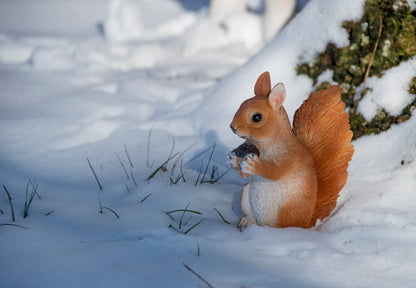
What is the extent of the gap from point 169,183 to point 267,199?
1.84ft

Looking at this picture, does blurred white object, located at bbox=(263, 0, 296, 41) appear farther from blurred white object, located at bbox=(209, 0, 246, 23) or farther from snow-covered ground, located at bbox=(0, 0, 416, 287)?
snow-covered ground, located at bbox=(0, 0, 416, 287)

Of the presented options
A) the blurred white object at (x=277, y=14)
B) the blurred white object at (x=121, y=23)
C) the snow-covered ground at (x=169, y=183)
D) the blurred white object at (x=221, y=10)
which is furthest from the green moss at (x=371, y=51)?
the blurred white object at (x=121, y=23)

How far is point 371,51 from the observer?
2.17m

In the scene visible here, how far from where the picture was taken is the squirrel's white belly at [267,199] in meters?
1.55

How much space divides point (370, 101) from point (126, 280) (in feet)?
4.72

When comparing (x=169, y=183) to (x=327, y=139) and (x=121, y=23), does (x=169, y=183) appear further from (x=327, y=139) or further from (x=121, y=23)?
(x=121, y=23)

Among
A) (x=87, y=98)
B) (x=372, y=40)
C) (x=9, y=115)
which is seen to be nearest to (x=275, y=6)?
(x=87, y=98)

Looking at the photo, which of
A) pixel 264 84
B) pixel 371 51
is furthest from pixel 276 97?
pixel 371 51

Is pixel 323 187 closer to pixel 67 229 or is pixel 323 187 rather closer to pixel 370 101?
pixel 370 101

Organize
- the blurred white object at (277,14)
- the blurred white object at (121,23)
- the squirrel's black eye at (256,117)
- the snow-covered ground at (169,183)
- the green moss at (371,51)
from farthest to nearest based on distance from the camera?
the blurred white object at (121,23) < the blurred white object at (277,14) < the green moss at (371,51) < the squirrel's black eye at (256,117) < the snow-covered ground at (169,183)

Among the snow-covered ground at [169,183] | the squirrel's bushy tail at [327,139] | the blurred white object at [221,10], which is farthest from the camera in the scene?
the blurred white object at [221,10]

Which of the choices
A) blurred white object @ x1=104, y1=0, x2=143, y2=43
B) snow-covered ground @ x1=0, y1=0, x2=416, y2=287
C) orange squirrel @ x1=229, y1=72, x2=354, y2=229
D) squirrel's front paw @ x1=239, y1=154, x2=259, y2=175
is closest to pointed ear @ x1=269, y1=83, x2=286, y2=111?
orange squirrel @ x1=229, y1=72, x2=354, y2=229

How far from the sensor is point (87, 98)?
334 cm

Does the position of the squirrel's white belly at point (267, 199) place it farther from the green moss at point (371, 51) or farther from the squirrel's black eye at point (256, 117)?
the green moss at point (371, 51)
